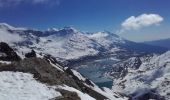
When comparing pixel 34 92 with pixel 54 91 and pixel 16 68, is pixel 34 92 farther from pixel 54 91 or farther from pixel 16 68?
pixel 16 68

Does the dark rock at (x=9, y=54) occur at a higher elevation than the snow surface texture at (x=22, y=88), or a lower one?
higher

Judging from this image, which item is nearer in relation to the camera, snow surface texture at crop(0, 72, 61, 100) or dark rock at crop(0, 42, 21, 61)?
snow surface texture at crop(0, 72, 61, 100)

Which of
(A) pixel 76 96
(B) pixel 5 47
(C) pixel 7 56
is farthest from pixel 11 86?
(B) pixel 5 47

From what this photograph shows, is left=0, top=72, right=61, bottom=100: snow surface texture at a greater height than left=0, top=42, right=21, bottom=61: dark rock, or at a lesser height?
lesser

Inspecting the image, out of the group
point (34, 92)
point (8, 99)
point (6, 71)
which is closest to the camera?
point (8, 99)

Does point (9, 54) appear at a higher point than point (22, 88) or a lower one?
higher

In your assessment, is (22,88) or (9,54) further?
(9,54)

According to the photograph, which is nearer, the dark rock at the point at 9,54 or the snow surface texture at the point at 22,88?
the snow surface texture at the point at 22,88

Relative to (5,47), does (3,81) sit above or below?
below
